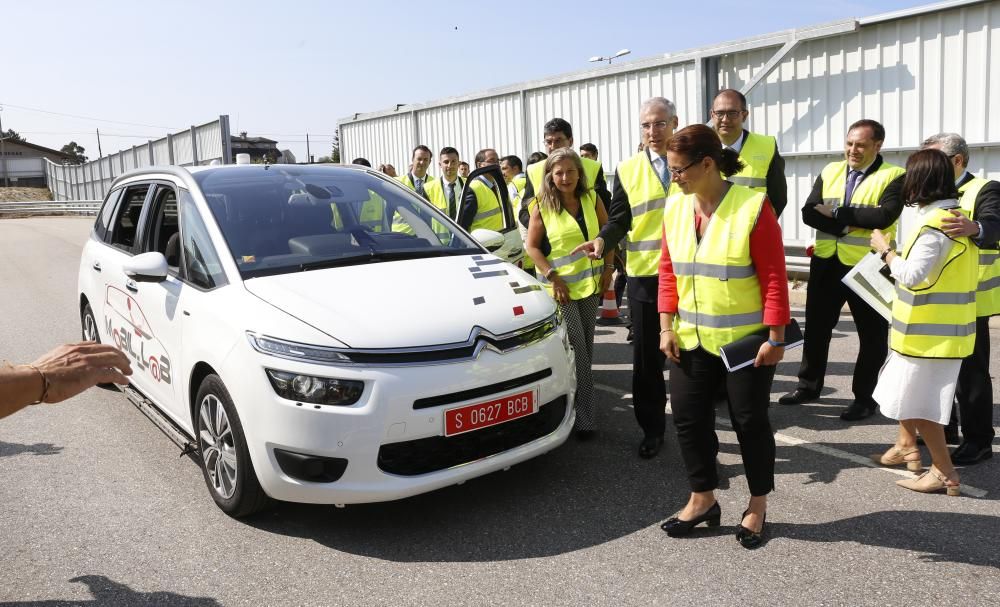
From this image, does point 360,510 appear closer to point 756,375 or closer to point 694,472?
point 694,472

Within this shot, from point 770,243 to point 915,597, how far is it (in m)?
1.45

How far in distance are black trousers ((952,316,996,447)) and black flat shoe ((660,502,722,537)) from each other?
1.70 metres

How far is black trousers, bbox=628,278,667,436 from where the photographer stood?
15.6 ft

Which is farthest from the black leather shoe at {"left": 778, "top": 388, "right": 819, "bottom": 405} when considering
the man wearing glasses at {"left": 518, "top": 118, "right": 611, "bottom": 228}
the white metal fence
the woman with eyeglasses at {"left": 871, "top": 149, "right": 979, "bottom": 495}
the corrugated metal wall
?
the white metal fence

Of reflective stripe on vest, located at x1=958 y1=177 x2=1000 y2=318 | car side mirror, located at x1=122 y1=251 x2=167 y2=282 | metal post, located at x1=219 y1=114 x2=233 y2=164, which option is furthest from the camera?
metal post, located at x1=219 y1=114 x2=233 y2=164

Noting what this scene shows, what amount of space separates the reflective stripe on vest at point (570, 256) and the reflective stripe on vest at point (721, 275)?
4.54ft

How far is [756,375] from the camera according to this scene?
3500 millimetres

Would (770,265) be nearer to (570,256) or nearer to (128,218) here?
(570,256)

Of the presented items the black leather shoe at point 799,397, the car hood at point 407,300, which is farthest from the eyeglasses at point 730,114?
the black leather shoe at point 799,397

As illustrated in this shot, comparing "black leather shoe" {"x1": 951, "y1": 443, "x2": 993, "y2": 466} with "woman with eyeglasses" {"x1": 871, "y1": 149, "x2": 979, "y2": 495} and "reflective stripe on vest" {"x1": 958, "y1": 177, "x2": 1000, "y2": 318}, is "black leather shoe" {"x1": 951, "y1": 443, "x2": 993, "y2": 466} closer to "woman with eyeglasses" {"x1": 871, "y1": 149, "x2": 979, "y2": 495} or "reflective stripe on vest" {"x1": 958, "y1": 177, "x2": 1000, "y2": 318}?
"woman with eyeglasses" {"x1": 871, "y1": 149, "x2": 979, "y2": 495}

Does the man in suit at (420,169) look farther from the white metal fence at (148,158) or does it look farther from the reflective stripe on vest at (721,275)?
the reflective stripe on vest at (721,275)

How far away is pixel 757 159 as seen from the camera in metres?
5.16

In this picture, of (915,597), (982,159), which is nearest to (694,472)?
(915,597)

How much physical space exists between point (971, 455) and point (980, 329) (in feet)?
2.24
